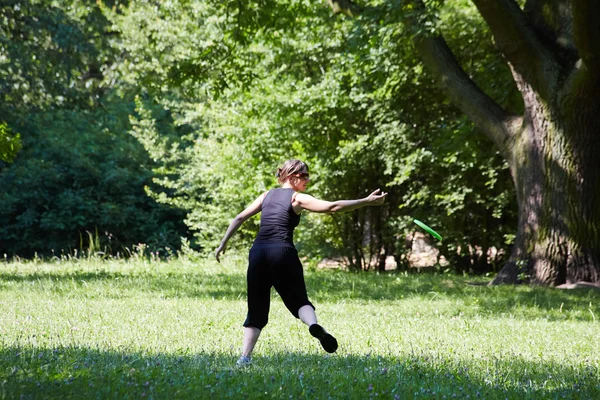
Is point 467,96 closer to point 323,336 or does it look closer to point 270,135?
point 270,135

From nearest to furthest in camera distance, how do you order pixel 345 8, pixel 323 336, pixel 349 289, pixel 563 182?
pixel 323 336 → pixel 349 289 → pixel 563 182 → pixel 345 8

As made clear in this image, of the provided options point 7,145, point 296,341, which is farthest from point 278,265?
point 7,145

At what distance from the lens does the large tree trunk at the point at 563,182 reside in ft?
43.7

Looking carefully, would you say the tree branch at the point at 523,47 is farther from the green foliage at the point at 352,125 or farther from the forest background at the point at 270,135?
the green foliage at the point at 352,125

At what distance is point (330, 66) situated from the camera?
19953 mm

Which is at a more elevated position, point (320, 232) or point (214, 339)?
point (320, 232)

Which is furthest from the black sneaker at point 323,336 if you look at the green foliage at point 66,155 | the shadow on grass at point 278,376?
the green foliage at point 66,155

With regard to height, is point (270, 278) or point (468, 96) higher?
point (468, 96)

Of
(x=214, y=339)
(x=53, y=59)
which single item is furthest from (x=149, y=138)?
(x=214, y=339)

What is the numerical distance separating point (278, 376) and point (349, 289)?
787cm

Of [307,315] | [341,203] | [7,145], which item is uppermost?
[7,145]

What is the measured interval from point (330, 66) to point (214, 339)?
13491mm

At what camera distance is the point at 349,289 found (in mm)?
13211

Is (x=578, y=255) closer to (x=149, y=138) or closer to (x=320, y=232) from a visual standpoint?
(x=320, y=232)
